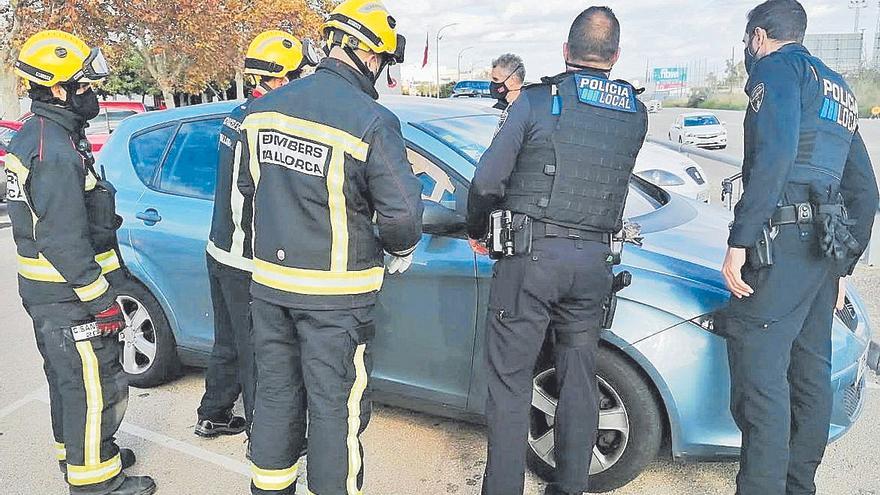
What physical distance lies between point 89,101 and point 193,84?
97.4 feet

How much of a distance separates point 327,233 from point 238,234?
2.60ft

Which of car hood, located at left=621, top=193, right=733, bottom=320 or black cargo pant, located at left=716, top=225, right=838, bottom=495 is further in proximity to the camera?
car hood, located at left=621, top=193, right=733, bottom=320

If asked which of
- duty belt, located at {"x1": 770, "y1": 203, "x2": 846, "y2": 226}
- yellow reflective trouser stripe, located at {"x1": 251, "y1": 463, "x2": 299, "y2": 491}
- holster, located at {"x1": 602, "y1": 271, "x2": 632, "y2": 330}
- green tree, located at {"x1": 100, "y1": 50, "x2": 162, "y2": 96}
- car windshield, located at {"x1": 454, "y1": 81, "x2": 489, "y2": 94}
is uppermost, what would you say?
green tree, located at {"x1": 100, "y1": 50, "x2": 162, "y2": 96}

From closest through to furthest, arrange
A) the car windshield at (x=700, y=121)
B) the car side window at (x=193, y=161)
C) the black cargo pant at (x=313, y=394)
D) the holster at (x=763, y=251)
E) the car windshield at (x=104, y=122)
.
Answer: the black cargo pant at (x=313, y=394), the holster at (x=763, y=251), the car side window at (x=193, y=161), the car windshield at (x=104, y=122), the car windshield at (x=700, y=121)

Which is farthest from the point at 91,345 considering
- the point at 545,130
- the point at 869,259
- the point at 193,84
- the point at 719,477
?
the point at 193,84

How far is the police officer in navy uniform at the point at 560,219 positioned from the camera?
101 inches

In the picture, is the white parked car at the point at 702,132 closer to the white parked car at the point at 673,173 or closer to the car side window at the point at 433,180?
the white parked car at the point at 673,173

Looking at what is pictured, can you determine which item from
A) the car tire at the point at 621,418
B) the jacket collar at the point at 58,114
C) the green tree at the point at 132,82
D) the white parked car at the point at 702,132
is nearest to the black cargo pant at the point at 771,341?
the car tire at the point at 621,418

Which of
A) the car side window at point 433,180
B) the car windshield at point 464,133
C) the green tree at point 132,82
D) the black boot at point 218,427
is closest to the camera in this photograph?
the car side window at point 433,180

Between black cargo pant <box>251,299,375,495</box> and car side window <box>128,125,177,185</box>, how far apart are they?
1788 millimetres

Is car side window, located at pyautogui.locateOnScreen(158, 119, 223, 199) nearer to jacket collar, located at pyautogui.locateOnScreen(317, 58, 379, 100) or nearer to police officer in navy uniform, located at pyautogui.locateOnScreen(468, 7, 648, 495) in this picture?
jacket collar, located at pyautogui.locateOnScreen(317, 58, 379, 100)

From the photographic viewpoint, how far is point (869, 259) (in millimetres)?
6496

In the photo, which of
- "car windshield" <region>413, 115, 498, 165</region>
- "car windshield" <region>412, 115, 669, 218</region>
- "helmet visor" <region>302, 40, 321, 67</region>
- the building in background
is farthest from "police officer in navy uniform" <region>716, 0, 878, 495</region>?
the building in background

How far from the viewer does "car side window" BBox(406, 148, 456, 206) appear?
121 inches
